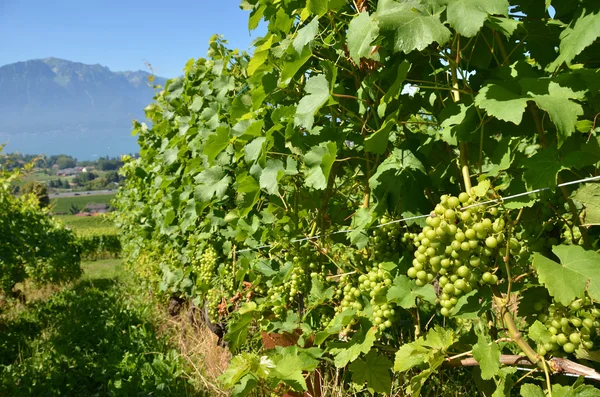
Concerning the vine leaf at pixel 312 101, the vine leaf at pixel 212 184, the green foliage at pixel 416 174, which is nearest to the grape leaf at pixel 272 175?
the green foliage at pixel 416 174

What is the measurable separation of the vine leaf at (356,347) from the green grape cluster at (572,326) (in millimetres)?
580

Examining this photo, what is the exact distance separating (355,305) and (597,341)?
1.37 meters

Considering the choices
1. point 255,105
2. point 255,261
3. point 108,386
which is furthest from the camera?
point 108,386

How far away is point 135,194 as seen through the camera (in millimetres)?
7500

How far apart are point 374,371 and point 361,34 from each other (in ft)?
4.22

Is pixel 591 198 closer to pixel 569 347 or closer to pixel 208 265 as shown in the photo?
pixel 569 347

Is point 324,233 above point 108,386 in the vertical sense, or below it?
above

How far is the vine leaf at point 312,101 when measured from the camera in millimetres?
1623

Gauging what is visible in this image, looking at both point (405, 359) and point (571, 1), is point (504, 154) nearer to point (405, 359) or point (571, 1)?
point (571, 1)

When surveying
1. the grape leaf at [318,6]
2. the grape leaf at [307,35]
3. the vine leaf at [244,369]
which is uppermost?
the grape leaf at [318,6]

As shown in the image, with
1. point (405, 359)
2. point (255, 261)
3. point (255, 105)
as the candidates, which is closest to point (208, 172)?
point (255, 261)

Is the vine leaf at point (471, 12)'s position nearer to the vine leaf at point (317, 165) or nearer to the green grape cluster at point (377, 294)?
the vine leaf at point (317, 165)

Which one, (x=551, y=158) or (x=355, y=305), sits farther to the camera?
Result: (x=355, y=305)

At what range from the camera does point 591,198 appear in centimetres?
126
